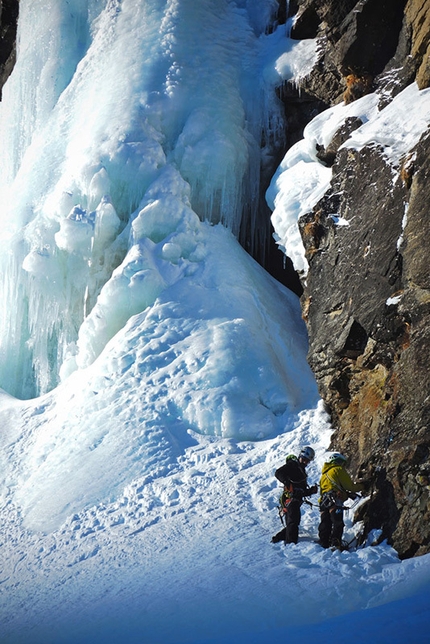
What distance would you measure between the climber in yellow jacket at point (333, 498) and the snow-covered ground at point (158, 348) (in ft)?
0.55

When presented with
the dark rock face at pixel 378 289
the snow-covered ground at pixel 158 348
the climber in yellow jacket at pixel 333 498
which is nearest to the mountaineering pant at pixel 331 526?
the climber in yellow jacket at pixel 333 498

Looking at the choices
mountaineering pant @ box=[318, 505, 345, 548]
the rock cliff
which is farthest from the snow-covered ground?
the rock cliff

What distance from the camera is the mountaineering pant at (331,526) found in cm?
728

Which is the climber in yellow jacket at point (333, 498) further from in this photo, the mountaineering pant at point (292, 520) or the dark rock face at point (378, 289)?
the dark rock face at point (378, 289)

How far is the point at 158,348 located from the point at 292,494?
14.0 ft

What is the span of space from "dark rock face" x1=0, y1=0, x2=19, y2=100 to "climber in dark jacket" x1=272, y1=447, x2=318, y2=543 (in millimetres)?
13798

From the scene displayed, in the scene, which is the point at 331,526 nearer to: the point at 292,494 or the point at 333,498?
the point at 333,498

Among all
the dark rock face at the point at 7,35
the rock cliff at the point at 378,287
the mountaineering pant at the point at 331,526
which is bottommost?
the mountaineering pant at the point at 331,526

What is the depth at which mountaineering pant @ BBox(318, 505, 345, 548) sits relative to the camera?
7276 mm

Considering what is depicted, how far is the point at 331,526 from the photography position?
7.44 meters

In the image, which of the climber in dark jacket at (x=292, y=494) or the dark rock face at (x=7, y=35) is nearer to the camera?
the climber in dark jacket at (x=292, y=494)

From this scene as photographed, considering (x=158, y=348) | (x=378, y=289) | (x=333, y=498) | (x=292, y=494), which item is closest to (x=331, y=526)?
(x=333, y=498)

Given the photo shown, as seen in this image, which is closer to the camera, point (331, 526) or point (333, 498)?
point (333, 498)

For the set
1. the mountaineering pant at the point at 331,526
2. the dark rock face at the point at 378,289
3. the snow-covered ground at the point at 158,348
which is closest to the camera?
the snow-covered ground at the point at 158,348
